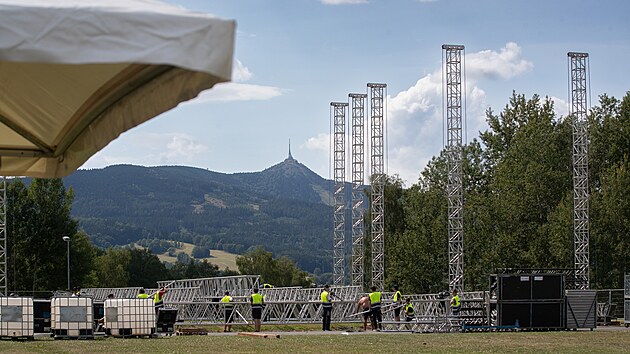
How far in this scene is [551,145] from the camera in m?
73.2

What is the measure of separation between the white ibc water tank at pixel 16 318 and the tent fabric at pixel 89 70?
61.8 ft

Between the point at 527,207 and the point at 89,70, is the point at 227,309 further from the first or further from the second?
the point at 527,207

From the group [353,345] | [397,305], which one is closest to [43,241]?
[397,305]

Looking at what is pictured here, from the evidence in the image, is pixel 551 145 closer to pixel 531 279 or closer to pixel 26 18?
pixel 531 279

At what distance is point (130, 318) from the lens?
2720 centimetres

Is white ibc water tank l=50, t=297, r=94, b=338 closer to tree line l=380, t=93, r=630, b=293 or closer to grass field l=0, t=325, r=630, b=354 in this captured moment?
grass field l=0, t=325, r=630, b=354

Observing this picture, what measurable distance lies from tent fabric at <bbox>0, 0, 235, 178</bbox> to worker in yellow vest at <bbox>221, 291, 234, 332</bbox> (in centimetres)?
2715

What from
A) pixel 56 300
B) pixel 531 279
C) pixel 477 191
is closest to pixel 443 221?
pixel 477 191

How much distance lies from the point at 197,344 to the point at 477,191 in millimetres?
60301

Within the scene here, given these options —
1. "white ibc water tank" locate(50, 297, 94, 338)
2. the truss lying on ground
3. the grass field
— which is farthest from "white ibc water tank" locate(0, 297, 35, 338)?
the truss lying on ground

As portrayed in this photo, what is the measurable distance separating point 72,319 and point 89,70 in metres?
21.5

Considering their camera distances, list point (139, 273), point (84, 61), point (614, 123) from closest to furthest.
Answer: point (84, 61)
point (614, 123)
point (139, 273)

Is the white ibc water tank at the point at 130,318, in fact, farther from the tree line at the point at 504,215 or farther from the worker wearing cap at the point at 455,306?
the tree line at the point at 504,215

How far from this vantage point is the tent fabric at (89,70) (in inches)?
165
